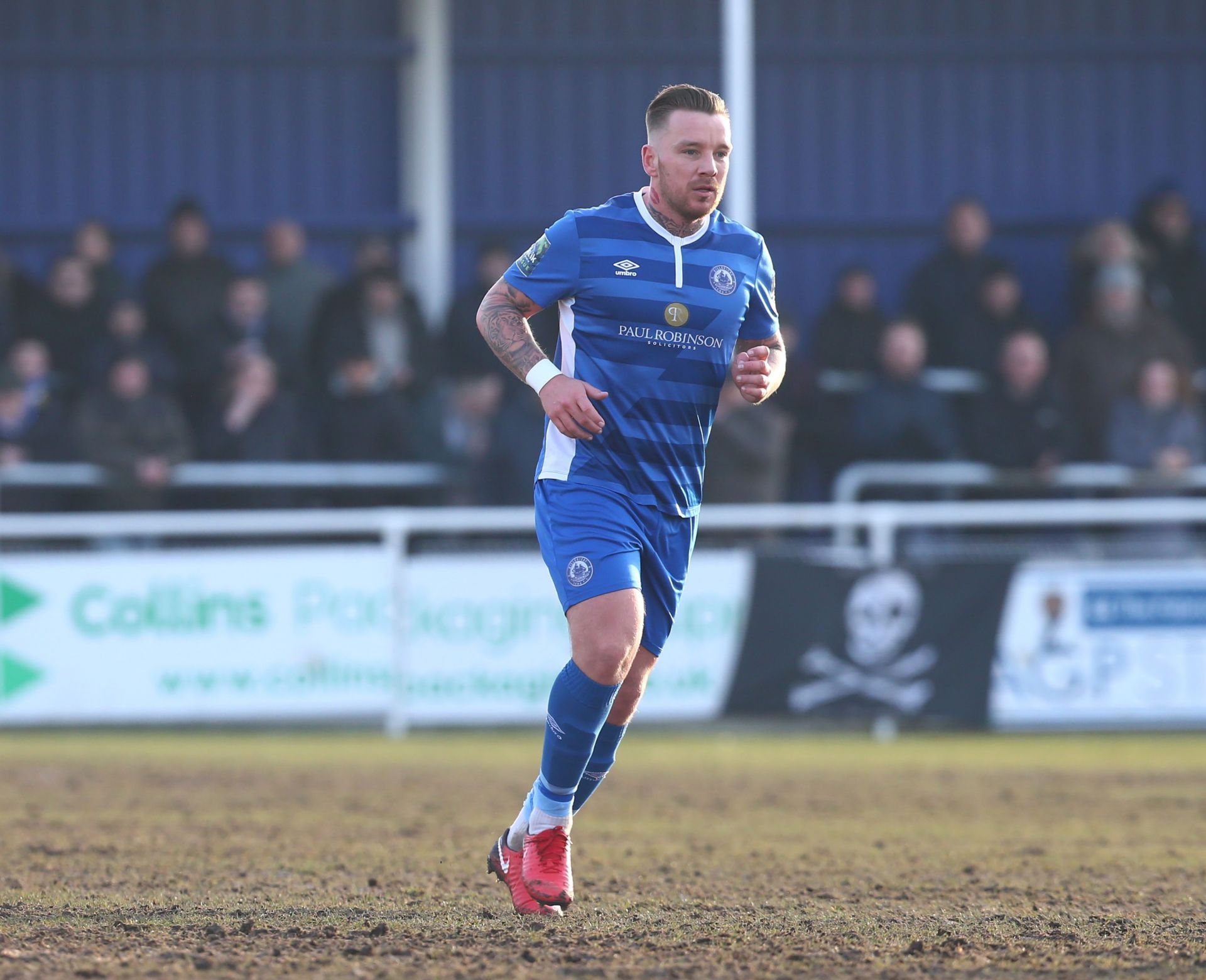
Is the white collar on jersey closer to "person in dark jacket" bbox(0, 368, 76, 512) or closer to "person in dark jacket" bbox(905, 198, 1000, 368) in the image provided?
"person in dark jacket" bbox(0, 368, 76, 512)

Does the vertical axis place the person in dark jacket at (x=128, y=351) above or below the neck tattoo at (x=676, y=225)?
below

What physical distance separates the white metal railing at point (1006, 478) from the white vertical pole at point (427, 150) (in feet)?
14.7

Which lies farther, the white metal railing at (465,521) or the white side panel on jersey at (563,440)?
the white metal railing at (465,521)

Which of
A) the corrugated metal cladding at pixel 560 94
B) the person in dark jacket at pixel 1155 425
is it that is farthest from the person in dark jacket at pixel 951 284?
the corrugated metal cladding at pixel 560 94

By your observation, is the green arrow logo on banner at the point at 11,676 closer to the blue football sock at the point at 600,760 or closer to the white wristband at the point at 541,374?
the blue football sock at the point at 600,760

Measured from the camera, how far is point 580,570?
5.21 m

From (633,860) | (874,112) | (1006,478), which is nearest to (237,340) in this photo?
(1006,478)

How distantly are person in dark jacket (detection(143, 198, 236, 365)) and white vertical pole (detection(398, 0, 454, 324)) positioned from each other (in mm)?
2639

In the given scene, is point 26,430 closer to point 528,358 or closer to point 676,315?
point 528,358

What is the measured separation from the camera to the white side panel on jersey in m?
5.38

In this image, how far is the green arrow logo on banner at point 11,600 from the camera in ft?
37.1

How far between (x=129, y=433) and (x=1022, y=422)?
5891 mm

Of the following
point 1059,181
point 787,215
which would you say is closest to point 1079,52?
point 1059,181

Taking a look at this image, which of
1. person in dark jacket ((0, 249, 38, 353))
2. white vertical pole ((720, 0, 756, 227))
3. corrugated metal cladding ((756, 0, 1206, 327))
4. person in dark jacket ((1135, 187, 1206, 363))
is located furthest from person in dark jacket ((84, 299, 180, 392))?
person in dark jacket ((1135, 187, 1206, 363))
